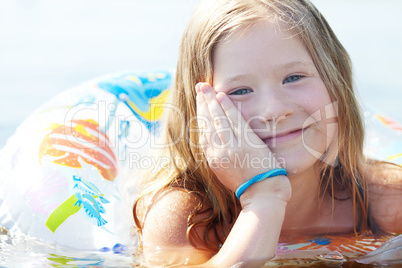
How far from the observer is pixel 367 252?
2.13 meters

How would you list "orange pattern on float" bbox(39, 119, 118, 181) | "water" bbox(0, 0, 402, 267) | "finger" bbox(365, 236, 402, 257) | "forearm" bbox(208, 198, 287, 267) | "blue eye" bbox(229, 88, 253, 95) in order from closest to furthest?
"forearm" bbox(208, 198, 287, 267), "finger" bbox(365, 236, 402, 257), "blue eye" bbox(229, 88, 253, 95), "orange pattern on float" bbox(39, 119, 118, 181), "water" bbox(0, 0, 402, 267)

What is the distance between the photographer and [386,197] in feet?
8.21

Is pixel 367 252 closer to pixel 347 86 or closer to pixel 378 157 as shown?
pixel 347 86

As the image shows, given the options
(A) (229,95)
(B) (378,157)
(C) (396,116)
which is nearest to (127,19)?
(C) (396,116)

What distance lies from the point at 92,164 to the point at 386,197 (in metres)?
1.33

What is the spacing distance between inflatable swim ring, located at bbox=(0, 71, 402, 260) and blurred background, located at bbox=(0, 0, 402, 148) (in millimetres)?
1861

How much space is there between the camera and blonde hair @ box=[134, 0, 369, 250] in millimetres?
2207

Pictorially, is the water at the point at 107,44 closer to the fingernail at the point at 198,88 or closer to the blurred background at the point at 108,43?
the blurred background at the point at 108,43

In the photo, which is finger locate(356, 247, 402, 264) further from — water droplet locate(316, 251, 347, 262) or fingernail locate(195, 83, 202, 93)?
fingernail locate(195, 83, 202, 93)

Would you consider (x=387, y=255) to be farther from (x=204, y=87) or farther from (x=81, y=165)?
(x=81, y=165)

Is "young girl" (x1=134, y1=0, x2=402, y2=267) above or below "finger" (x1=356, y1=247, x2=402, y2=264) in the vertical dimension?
above

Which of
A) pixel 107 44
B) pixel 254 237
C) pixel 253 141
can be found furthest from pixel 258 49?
pixel 107 44

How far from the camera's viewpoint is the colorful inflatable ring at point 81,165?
98.8 inches

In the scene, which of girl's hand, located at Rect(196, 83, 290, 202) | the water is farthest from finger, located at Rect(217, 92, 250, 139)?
the water
